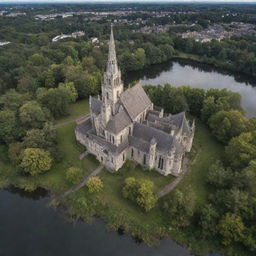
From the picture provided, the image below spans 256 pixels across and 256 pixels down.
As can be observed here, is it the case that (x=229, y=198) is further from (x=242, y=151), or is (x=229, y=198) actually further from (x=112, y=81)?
(x=112, y=81)

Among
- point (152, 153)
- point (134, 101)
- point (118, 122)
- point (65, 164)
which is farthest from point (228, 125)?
point (65, 164)

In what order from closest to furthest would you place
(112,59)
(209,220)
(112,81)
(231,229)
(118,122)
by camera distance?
(231,229)
(209,220)
(112,59)
(112,81)
(118,122)

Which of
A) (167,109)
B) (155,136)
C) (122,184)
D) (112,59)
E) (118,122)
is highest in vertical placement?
(112,59)

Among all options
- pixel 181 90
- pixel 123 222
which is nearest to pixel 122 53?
pixel 181 90

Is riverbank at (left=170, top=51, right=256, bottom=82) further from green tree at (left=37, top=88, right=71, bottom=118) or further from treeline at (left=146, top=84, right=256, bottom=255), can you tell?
green tree at (left=37, top=88, right=71, bottom=118)

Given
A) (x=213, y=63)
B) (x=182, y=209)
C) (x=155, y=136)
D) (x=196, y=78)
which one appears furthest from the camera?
(x=213, y=63)

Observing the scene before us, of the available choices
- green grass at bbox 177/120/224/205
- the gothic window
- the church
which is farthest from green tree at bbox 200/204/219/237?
the gothic window

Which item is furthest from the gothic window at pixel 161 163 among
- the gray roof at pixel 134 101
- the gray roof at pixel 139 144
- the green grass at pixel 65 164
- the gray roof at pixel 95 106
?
the gray roof at pixel 95 106

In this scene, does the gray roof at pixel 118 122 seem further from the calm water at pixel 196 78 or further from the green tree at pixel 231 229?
the calm water at pixel 196 78

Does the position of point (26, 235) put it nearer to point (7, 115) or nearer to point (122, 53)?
point (7, 115)
